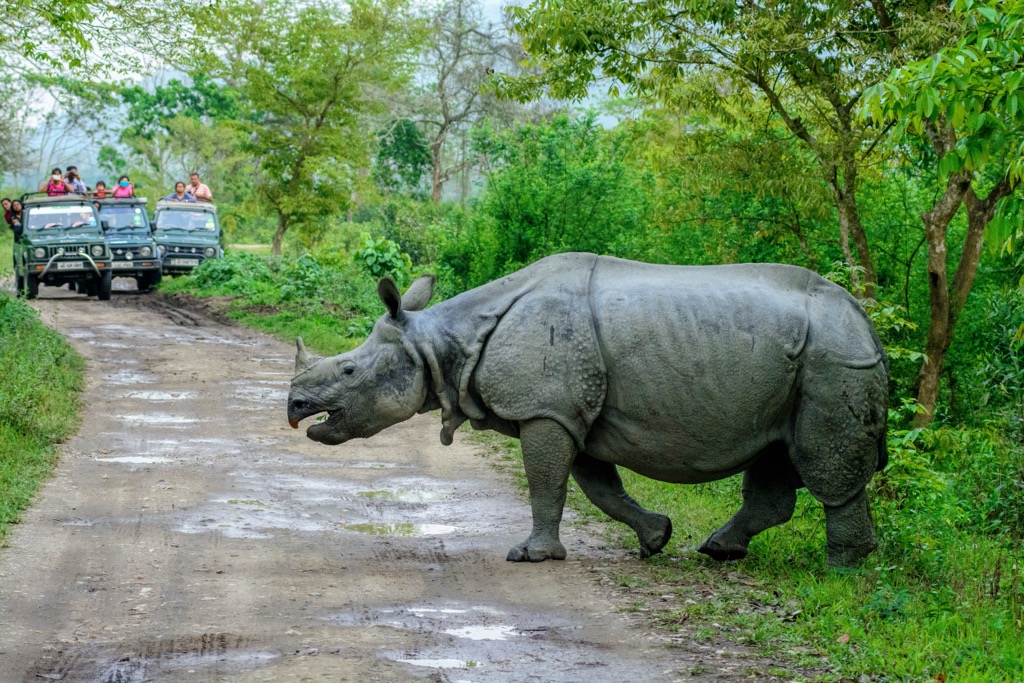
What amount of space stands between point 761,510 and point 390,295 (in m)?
2.62

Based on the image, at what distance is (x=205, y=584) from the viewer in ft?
23.3

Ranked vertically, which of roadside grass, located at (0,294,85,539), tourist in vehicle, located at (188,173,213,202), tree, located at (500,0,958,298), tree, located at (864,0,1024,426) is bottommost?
roadside grass, located at (0,294,85,539)

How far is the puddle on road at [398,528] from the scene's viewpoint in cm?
848

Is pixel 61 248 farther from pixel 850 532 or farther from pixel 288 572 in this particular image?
pixel 850 532

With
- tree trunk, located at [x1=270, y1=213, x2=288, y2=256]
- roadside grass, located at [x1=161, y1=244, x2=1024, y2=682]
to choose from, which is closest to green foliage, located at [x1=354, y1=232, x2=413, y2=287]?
roadside grass, located at [x1=161, y1=244, x2=1024, y2=682]

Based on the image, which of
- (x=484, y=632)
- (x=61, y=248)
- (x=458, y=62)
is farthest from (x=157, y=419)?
(x=458, y=62)

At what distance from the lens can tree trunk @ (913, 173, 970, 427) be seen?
10039 millimetres

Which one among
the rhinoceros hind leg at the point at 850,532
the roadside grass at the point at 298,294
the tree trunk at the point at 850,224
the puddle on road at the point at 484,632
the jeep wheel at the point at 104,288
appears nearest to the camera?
the puddle on road at the point at 484,632

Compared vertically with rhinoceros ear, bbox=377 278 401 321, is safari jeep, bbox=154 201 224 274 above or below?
below

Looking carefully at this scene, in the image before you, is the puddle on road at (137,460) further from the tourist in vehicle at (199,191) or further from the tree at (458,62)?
the tree at (458,62)

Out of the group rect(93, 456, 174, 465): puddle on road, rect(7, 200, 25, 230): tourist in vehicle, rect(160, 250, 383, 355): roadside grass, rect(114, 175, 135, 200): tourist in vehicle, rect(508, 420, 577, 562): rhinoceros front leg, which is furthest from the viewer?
rect(114, 175, 135, 200): tourist in vehicle

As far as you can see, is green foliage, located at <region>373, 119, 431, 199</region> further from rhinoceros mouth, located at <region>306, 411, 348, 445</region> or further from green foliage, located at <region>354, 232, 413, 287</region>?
rhinoceros mouth, located at <region>306, 411, 348, 445</region>

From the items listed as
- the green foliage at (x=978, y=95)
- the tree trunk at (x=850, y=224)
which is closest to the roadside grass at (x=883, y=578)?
the tree trunk at (x=850, y=224)

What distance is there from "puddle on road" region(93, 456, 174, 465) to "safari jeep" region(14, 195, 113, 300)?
51.8 ft
